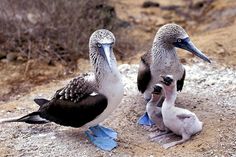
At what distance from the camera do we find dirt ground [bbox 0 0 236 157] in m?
5.21

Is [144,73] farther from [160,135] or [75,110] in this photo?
[75,110]

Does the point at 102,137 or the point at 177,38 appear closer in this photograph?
the point at 102,137

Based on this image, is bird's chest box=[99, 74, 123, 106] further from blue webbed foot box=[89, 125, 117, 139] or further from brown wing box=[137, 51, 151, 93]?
brown wing box=[137, 51, 151, 93]

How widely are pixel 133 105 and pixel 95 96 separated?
1273 millimetres

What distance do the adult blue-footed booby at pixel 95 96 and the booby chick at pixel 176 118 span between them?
517 millimetres

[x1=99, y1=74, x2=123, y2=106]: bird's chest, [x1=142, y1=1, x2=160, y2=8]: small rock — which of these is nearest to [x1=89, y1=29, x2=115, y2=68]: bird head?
[x1=99, y1=74, x2=123, y2=106]: bird's chest

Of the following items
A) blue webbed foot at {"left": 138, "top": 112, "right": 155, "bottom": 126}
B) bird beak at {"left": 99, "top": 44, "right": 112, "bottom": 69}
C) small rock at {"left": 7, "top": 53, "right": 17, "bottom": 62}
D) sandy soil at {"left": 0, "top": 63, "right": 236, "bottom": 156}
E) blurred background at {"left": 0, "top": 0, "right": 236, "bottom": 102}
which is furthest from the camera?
small rock at {"left": 7, "top": 53, "right": 17, "bottom": 62}

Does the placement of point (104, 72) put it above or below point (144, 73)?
above

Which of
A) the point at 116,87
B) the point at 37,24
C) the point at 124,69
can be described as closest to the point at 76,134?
the point at 116,87

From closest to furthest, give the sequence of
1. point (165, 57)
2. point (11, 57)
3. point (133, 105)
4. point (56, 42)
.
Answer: point (165, 57) → point (133, 105) → point (11, 57) → point (56, 42)

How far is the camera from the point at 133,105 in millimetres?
6246

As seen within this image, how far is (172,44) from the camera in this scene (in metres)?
5.74

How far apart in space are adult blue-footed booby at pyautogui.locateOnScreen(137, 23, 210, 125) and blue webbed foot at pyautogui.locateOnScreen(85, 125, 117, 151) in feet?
1.54

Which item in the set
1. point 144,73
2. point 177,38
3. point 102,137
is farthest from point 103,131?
point 177,38
